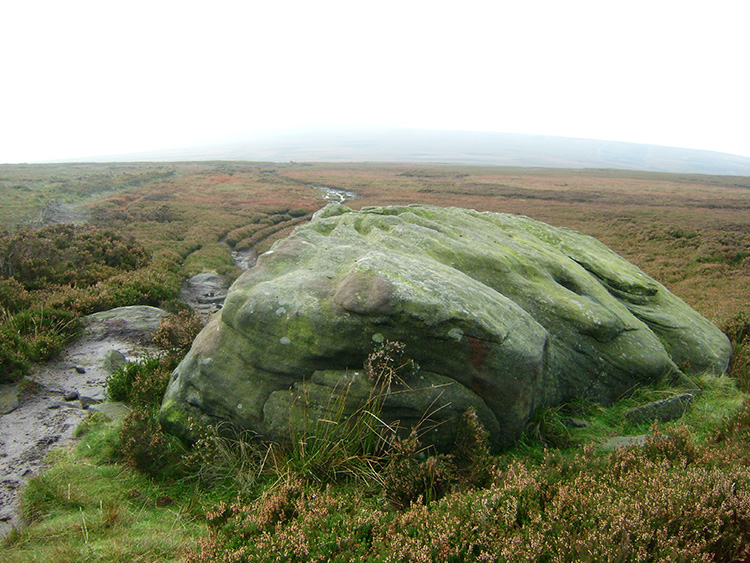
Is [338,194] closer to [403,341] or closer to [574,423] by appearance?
[574,423]

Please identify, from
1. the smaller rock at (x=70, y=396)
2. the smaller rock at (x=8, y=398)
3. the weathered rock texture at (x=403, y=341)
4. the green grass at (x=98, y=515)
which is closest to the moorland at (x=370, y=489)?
the green grass at (x=98, y=515)

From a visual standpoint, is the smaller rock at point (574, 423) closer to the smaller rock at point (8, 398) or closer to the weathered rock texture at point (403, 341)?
the weathered rock texture at point (403, 341)

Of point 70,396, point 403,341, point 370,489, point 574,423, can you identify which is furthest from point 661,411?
point 70,396

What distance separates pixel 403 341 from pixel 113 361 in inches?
275

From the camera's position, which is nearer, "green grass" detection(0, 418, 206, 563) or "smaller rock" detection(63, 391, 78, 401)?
"green grass" detection(0, 418, 206, 563)

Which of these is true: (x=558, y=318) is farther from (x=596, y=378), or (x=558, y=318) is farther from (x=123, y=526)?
(x=123, y=526)

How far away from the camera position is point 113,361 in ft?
29.6

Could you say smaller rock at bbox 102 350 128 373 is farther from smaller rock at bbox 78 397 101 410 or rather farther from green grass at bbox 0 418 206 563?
green grass at bbox 0 418 206 563

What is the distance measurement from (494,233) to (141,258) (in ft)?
51.4

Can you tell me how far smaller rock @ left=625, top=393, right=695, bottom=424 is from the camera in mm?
7445

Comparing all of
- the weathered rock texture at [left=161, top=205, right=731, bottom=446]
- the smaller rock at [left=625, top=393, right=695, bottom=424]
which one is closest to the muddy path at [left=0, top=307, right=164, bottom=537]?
the weathered rock texture at [left=161, top=205, right=731, bottom=446]

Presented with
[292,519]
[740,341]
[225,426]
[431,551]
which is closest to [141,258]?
[225,426]

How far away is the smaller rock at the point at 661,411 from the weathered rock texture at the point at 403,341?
2.37 ft

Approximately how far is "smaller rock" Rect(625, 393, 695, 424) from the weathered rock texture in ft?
2.37
